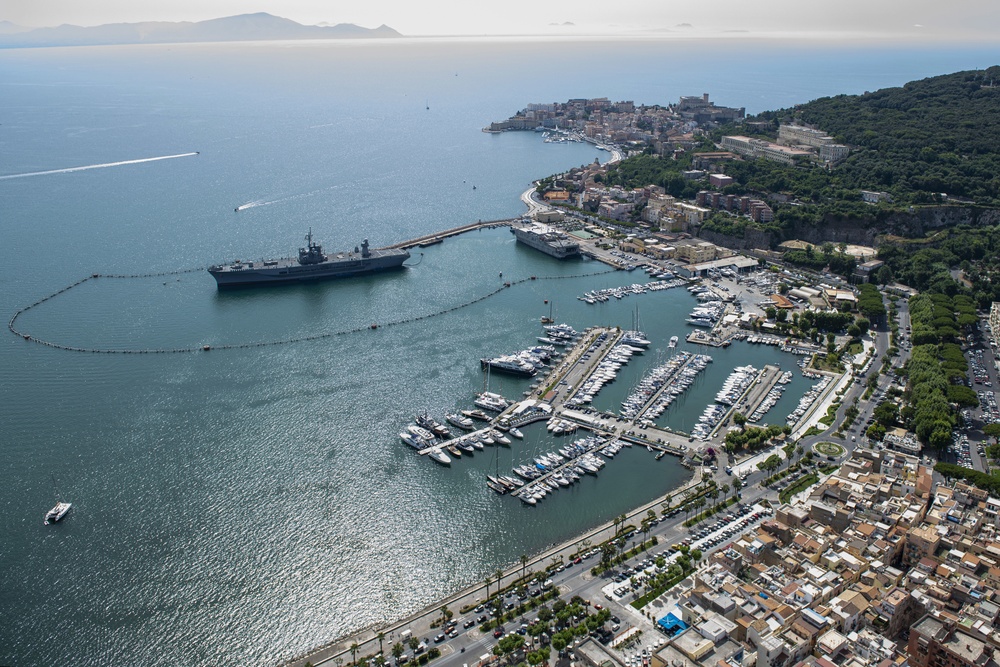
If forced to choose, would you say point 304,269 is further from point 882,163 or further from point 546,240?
point 882,163

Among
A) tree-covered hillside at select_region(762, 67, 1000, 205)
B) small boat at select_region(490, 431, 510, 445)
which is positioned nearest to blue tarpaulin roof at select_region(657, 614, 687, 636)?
small boat at select_region(490, 431, 510, 445)

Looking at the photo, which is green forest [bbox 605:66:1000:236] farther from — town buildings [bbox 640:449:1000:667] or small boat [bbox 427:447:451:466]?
small boat [bbox 427:447:451:466]

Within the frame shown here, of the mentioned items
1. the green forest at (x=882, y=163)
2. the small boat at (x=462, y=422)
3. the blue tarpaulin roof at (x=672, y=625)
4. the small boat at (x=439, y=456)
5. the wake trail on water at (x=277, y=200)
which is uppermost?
the green forest at (x=882, y=163)

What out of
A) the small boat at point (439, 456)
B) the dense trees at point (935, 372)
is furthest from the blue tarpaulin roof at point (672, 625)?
the dense trees at point (935, 372)

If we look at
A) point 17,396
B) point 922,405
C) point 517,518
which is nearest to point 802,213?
point 922,405

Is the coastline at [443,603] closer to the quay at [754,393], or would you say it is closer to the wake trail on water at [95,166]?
the quay at [754,393]
